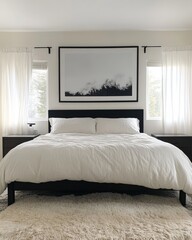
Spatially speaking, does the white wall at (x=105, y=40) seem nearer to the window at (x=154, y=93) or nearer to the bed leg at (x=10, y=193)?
the window at (x=154, y=93)

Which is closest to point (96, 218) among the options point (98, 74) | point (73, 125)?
point (73, 125)

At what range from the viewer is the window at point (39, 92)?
15.6 ft

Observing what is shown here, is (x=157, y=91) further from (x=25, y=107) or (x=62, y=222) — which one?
(x=62, y=222)

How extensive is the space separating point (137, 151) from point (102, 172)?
43cm

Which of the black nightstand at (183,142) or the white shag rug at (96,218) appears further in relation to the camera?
the black nightstand at (183,142)

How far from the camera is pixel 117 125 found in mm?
4258

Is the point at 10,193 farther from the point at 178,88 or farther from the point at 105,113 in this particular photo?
the point at 178,88

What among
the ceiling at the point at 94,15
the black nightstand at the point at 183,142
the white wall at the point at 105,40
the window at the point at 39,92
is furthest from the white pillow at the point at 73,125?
the ceiling at the point at 94,15

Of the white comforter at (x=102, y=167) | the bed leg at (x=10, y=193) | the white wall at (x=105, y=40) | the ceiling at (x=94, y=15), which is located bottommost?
the bed leg at (x=10, y=193)

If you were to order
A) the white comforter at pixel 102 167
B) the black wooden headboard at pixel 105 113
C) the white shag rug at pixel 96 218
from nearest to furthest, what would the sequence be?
the white shag rug at pixel 96 218
the white comforter at pixel 102 167
the black wooden headboard at pixel 105 113

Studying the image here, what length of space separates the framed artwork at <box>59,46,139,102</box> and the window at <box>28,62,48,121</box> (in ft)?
1.04

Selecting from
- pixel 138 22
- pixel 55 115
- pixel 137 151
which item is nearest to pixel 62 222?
pixel 137 151

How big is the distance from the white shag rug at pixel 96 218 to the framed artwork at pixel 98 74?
225 cm

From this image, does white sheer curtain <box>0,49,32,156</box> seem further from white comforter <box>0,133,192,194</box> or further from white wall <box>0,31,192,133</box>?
white comforter <box>0,133,192,194</box>
